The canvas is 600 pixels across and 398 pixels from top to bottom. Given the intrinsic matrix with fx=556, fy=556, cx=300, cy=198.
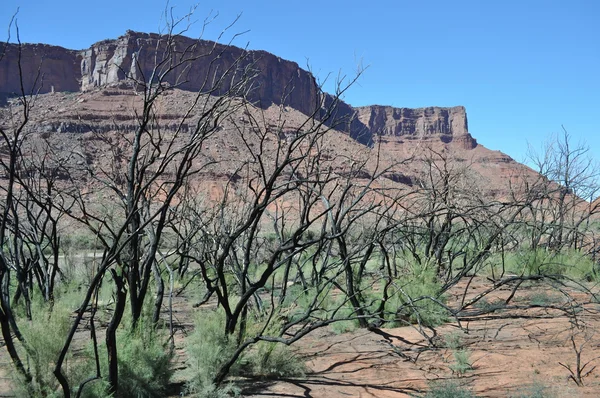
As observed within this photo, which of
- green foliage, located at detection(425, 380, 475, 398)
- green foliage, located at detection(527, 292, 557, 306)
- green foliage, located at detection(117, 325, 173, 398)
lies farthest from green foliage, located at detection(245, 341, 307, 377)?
green foliage, located at detection(527, 292, 557, 306)

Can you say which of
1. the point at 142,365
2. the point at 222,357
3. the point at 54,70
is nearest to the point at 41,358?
the point at 142,365

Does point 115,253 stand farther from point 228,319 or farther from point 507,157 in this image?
point 507,157

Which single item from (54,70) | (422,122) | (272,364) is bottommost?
(272,364)

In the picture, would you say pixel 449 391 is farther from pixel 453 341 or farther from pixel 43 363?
pixel 43 363

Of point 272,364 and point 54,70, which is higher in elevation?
point 54,70

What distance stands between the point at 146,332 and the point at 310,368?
2056 mm

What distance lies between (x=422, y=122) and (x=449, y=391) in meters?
145

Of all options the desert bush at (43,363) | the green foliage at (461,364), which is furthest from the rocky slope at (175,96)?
the desert bush at (43,363)

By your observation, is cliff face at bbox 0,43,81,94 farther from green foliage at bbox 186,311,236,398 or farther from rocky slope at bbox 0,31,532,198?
green foliage at bbox 186,311,236,398

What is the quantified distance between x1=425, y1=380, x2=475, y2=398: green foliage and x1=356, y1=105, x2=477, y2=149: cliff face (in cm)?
13755

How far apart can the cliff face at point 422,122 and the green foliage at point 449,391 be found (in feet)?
451

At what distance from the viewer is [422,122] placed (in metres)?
145

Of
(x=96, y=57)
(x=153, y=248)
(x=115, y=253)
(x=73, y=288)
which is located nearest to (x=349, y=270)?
(x=153, y=248)

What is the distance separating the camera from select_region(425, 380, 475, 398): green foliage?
535cm
